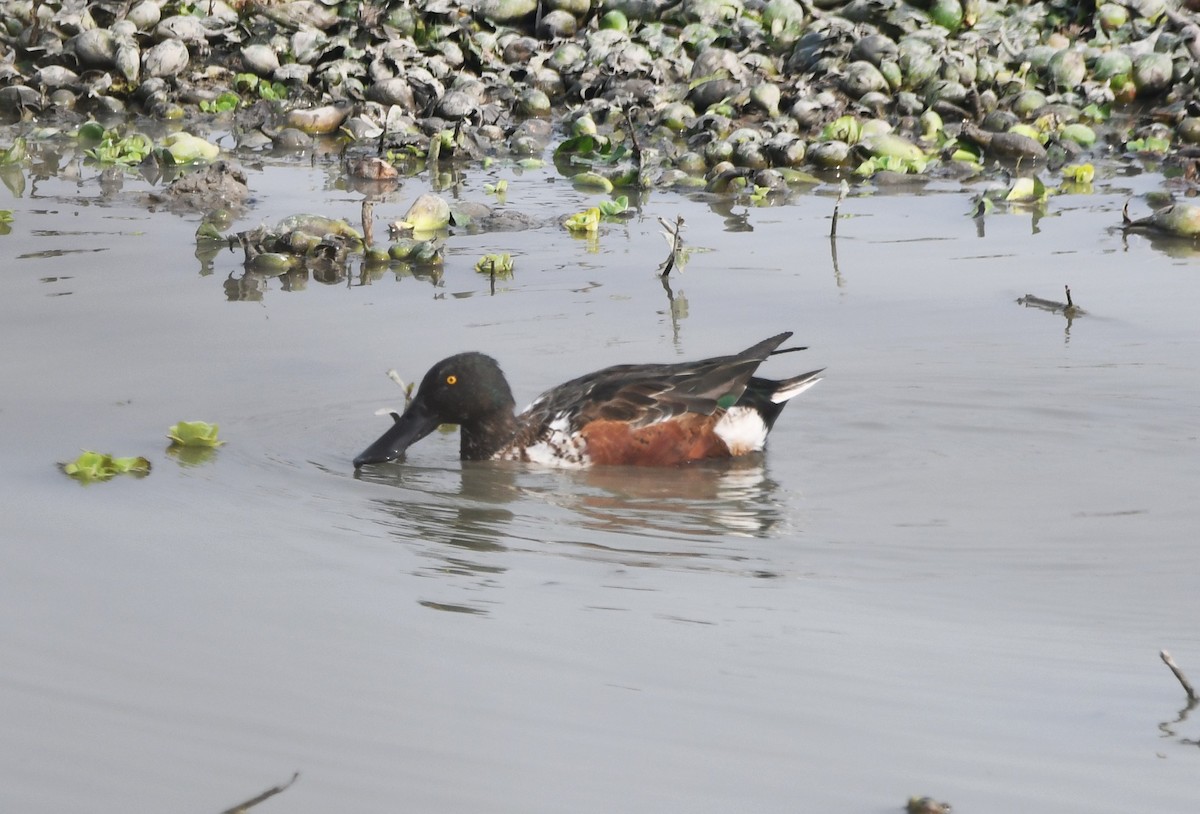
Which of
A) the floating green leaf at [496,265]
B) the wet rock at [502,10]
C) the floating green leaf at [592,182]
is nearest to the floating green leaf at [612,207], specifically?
the floating green leaf at [592,182]

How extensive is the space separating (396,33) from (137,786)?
11.9 meters

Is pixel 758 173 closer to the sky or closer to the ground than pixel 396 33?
closer to the ground

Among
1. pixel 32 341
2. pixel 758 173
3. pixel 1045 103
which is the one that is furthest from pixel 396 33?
pixel 32 341

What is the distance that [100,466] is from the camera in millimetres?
5488

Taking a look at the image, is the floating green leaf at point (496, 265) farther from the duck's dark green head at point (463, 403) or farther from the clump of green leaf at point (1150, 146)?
the clump of green leaf at point (1150, 146)

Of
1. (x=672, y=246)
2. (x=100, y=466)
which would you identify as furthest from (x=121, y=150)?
(x=100, y=466)

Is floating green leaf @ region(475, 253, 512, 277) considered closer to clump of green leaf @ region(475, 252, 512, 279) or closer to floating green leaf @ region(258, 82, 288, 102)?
clump of green leaf @ region(475, 252, 512, 279)

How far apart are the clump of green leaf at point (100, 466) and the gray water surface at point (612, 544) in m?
0.15

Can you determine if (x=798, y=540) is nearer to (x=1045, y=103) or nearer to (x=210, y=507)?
(x=210, y=507)

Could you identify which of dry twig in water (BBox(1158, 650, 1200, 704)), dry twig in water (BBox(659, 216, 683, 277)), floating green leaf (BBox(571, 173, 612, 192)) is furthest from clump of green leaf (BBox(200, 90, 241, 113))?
dry twig in water (BBox(1158, 650, 1200, 704))

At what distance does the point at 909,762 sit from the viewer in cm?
333

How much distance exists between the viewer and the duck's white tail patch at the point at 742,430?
6535 mm

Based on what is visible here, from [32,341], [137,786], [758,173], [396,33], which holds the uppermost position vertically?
[396,33]

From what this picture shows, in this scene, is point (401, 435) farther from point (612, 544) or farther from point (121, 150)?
point (121, 150)
